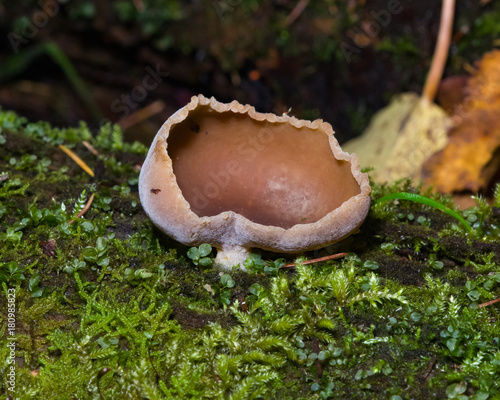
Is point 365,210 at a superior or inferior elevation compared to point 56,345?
superior

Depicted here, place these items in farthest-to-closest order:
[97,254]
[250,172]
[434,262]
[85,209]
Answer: [250,172] < [85,209] < [434,262] < [97,254]

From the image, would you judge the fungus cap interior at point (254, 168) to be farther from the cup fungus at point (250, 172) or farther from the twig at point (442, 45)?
the twig at point (442, 45)

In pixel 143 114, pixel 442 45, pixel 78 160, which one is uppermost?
pixel 442 45

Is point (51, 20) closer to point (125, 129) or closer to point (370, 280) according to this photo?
point (125, 129)

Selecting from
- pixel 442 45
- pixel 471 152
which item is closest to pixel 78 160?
pixel 471 152

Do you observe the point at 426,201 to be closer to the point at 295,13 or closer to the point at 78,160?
the point at 78,160

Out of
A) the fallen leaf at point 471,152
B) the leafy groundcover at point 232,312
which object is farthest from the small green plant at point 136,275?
the fallen leaf at point 471,152

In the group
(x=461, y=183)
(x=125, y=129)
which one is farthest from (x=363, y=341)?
(x=125, y=129)
